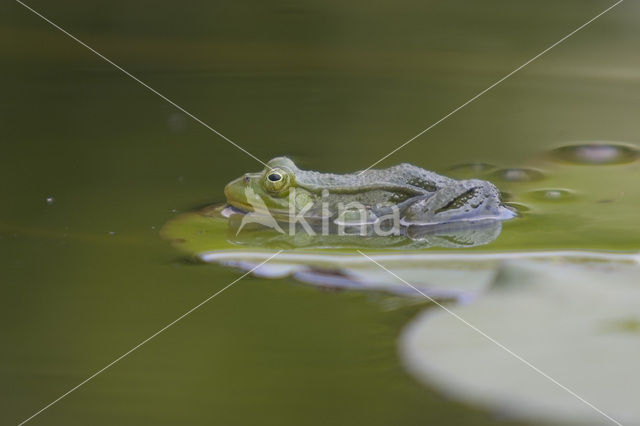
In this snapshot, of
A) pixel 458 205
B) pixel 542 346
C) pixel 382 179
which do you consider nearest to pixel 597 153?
pixel 458 205

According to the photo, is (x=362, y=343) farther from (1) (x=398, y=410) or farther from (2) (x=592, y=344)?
(2) (x=592, y=344)

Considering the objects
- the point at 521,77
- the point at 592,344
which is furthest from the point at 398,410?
the point at 521,77

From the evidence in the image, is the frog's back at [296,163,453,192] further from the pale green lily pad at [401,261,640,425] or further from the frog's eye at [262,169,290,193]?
the pale green lily pad at [401,261,640,425]

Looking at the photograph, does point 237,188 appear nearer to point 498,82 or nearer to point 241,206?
point 241,206

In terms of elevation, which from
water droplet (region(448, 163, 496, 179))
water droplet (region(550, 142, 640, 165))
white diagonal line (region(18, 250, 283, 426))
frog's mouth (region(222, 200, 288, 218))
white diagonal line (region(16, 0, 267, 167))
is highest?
white diagonal line (region(16, 0, 267, 167))

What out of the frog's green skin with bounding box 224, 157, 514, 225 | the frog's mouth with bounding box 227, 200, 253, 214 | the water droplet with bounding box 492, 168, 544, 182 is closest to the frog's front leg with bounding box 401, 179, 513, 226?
the frog's green skin with bounding box 224, 157, 514, 225

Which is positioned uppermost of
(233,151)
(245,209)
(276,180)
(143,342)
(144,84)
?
(144,84)
